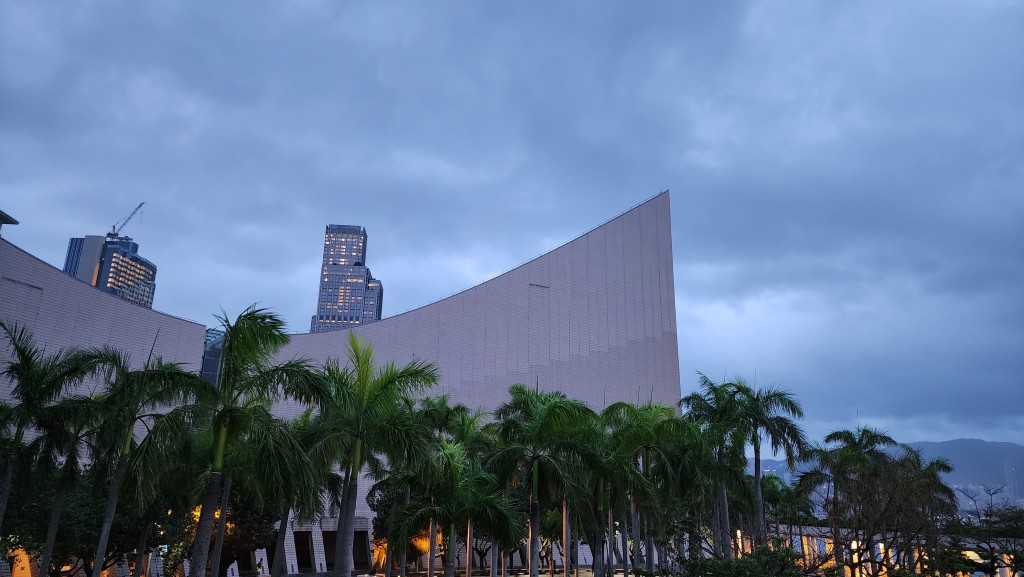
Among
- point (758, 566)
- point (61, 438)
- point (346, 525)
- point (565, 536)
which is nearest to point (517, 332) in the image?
point (565, 536)

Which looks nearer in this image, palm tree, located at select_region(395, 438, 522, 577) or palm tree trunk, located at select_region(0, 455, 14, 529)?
palm tree trunk, located at select_region(0, 455, 14, 529)

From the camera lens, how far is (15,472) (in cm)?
1677

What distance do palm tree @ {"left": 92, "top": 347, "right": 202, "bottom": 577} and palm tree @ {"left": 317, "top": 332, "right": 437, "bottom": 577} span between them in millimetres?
2879

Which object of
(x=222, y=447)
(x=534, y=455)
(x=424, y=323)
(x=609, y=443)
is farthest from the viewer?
(x=424, y=323)

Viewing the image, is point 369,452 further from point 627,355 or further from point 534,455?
point 627,355

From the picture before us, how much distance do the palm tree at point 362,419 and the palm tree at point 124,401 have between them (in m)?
2.88

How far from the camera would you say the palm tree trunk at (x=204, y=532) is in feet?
38.7

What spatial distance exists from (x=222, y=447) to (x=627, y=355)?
49.9 m

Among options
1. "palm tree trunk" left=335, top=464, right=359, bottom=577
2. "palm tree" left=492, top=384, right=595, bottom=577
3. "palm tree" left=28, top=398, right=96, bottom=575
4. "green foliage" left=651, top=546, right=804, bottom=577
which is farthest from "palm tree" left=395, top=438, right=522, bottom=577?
"palm tree" left=28, top=398, right=96, bottom=575

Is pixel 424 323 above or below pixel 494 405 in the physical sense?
above

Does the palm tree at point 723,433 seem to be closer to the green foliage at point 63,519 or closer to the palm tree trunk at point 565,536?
the palm tree trunk at point 565,536

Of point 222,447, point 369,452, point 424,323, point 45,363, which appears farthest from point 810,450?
point 424,323

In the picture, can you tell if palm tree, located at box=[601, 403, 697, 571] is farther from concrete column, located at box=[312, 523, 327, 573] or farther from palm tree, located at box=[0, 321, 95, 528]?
concrete column, located at box=[312, 523, 327, 573]

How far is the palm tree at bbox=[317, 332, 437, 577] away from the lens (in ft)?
48.1
